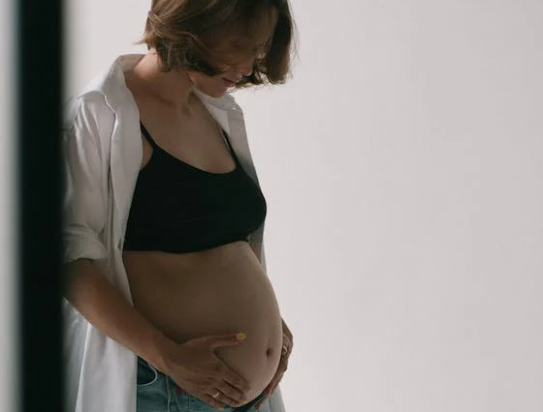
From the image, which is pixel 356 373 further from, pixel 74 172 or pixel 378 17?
pixel 74 172

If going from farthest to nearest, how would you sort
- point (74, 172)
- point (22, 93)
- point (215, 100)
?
point (215, 100)
point (74, 172)
point (22, 93)

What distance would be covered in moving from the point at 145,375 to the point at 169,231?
0.54 ft

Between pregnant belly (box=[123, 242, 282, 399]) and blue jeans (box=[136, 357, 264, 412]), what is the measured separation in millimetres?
47

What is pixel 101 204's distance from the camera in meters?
0.96

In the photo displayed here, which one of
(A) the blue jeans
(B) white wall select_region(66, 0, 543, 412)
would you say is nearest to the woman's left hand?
(A) the blue jeans

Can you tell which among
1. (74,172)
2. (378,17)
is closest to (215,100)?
(74,172)

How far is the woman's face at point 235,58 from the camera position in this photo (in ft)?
3.33

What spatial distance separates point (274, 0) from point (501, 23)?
1048mm

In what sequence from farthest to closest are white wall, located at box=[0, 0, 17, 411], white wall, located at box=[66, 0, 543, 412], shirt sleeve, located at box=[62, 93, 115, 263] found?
white wall, located at box=[66, 0, 543, 412] < shirt sleeve, located at box=[62, 93, 115, 263] < white wall, located at box=[0, 0, 17, 411]

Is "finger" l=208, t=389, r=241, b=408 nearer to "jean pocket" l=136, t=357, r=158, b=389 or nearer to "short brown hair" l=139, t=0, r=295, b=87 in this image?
"jean pocket" l=136, t=357, r=158, b=389

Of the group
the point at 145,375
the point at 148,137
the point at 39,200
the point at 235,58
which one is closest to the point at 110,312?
the point at 145,375

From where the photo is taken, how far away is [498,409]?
199 cm

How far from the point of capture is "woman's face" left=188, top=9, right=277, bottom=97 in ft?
3.33

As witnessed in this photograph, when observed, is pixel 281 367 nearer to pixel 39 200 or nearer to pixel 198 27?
pixel 198 27
